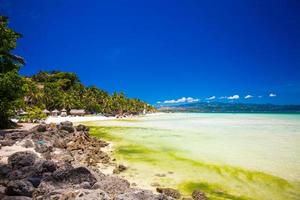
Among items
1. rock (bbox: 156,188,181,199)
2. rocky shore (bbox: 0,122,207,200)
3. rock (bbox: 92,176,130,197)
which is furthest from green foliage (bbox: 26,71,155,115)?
rock (bbox: 92,176,130,197)

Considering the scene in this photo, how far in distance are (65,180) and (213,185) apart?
5.52 meters

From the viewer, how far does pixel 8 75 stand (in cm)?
2192

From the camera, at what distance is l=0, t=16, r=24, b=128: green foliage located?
71.6 feet

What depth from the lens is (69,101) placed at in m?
82.1

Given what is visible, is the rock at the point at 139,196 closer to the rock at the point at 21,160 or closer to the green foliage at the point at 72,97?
the rock at the point at 21,160

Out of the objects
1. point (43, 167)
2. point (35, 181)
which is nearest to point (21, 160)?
point (43, 167)

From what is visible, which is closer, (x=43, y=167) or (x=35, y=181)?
(x=35, y=181)

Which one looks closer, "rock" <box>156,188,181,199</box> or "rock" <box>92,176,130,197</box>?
"rock" <box>92,176,130,197</box>

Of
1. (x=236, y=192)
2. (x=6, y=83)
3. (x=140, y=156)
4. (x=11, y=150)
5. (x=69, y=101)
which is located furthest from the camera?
(x=69, y=101)

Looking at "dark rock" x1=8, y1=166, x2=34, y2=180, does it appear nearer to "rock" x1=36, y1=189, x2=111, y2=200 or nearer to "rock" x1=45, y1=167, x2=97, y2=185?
"rock" x1=45, y1=167, x2=97, y2=185

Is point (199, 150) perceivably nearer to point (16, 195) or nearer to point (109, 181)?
point (109, 181)

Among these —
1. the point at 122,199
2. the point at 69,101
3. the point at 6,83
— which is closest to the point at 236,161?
the point at 122,199

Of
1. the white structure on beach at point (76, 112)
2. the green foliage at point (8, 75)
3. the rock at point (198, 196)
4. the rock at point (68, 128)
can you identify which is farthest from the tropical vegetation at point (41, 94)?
the rock at point (198, 196)

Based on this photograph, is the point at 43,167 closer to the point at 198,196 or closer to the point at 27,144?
the point at 198,196
